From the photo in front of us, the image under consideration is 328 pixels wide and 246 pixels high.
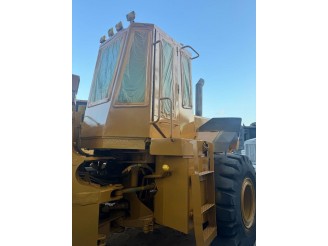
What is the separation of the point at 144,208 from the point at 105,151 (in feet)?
1.65

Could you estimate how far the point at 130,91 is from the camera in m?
1.71

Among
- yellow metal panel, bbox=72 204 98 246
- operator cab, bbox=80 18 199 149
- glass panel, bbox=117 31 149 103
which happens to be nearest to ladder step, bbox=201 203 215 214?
operator cab, bbox=80 18 199 149

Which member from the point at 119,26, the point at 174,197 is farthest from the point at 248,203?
the point at 119,26

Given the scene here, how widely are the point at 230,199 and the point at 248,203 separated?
423 mm

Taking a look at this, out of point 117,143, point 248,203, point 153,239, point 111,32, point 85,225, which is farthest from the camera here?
point 153,239

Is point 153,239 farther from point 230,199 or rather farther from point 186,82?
point 186,82

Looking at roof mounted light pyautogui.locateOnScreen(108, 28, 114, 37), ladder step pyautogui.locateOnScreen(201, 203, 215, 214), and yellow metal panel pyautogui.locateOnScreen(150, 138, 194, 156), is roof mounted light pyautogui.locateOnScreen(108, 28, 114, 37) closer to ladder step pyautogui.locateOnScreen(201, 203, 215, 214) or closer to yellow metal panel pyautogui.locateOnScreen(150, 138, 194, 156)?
yellow metal panel pyautogui.locateOnScreen(150, 138, 194, 156)

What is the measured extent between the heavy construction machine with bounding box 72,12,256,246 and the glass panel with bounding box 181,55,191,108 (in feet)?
0.68

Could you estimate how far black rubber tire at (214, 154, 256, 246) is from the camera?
6.04 feet

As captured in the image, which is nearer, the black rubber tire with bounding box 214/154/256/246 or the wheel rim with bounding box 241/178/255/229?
the black rubber tire with bounding box 214/154/256/246

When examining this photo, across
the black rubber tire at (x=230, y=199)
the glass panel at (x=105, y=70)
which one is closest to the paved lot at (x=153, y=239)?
the black rubber tire at (x=230, y=199)

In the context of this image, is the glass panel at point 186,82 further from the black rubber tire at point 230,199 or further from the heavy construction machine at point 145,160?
the black rubber tire at point 230,199

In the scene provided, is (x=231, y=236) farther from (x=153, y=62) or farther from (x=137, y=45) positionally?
(x=137, y=45)
